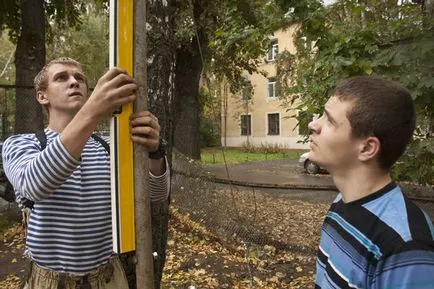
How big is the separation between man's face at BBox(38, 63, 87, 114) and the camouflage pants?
27.5 inches

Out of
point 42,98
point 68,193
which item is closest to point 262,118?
point 42,98

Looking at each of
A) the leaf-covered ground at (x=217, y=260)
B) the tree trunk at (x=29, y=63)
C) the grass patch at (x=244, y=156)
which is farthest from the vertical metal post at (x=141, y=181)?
the grass patch at (x=244, y=156)

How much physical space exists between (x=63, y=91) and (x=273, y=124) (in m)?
32.8

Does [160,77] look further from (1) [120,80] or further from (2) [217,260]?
(2) [217,260]

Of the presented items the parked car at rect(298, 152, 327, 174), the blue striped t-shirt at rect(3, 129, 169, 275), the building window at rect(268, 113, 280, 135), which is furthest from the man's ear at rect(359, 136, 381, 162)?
the building window at rect(268, 113, 280, 135)

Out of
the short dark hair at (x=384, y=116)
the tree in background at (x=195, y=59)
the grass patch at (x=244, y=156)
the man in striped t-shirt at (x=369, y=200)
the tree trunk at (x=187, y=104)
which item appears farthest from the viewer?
the grass patch at (x=244, y=156)

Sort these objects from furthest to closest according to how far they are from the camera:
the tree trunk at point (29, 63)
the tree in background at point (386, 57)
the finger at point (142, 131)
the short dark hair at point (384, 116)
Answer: the tree trunk at point (29, 63) → the tree in background at point (386, 57) → the finger at point (142, 131) → the short dark hair at point (384, 116)

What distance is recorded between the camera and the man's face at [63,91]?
1877 mm

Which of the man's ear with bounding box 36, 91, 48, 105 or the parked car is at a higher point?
the man's ear with bounding box 36, 91, 48, 105

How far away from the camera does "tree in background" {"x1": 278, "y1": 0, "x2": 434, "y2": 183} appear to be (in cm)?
346

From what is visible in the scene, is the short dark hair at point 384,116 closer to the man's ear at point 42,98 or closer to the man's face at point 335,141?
the man's face at point 335,141

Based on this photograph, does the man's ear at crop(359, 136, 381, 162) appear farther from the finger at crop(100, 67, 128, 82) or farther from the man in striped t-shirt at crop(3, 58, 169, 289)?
the finger at crop(100, 67, 128, 82)

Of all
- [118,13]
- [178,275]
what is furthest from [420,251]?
[178,275]

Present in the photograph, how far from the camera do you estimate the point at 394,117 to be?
4.53 feet
